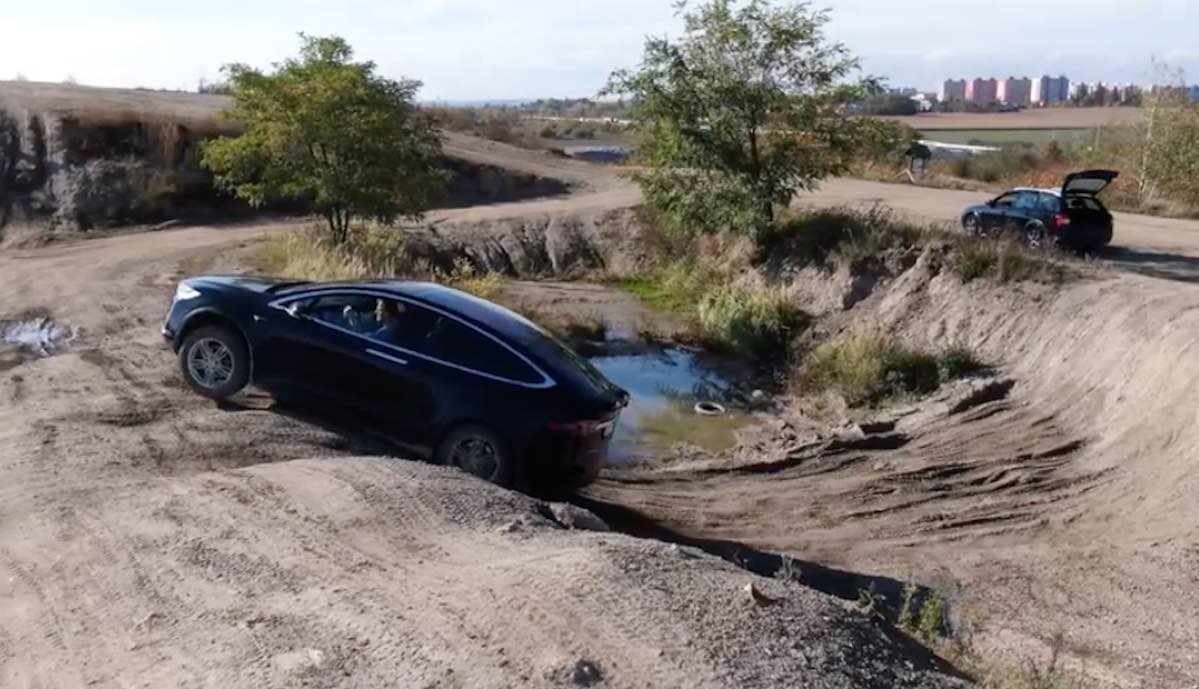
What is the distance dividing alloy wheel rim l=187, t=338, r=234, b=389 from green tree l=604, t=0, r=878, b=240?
47.6 ft

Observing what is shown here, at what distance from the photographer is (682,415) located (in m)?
19.4

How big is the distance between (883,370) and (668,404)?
10.6 ft

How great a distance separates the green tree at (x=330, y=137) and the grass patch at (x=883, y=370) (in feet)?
29.7

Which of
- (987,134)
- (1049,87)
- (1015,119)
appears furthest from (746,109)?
(1049,87)

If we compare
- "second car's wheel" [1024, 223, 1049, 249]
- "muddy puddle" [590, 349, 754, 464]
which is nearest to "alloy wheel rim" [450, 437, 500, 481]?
"muddy puddle" [590, 349, 754, 464]

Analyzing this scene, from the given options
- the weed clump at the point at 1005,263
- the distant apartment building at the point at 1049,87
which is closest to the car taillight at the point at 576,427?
the weed clump at the point at 1005,263

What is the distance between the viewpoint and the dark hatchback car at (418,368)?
450 inches

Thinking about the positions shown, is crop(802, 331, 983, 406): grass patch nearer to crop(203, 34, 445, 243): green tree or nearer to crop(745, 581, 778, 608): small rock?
crop(203, 34, 445, 243): green tree

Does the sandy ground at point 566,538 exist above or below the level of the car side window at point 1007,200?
below

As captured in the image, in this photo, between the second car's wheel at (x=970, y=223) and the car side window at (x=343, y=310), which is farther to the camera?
the second car's wheel at (x=970, y=223)

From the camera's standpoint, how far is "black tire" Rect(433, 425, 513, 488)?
37.6 feet

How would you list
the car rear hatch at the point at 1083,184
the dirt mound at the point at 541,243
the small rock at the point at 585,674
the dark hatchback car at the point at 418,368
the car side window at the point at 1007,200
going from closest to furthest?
the small rock at the point at 585,674 → the dark hatchback car at the point at 418,368 → the car rear hatch at the point at 1083,184 → the car side window at the point at 1007,200 → the dirt mound at the point at 541,243

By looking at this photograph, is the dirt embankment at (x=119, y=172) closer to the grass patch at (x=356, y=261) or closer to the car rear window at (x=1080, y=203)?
the grass patch at (x=356, y=261)

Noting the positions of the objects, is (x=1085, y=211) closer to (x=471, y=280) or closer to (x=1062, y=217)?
(x=1062, y=217)
